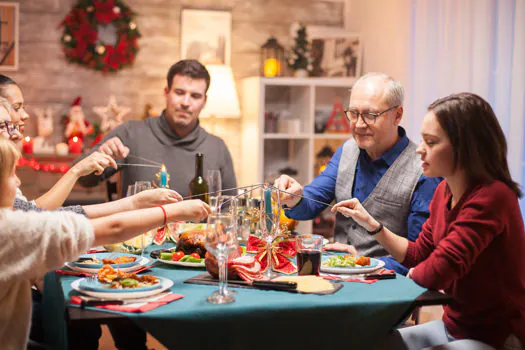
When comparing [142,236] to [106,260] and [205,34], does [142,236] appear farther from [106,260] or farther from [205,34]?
[205,34]

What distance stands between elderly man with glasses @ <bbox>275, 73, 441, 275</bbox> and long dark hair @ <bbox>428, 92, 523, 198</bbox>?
26.2 inches

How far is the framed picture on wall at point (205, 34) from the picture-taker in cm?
521

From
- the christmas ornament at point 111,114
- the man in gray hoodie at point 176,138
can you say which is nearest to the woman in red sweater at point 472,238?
the man in gray hoodie at point 176,138

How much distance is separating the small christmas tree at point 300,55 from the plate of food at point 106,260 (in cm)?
333

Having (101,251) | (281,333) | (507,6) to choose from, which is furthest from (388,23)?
(281,333)

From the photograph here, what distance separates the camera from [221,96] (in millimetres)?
4895

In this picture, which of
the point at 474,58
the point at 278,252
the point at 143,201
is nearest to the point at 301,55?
the point at 474,58

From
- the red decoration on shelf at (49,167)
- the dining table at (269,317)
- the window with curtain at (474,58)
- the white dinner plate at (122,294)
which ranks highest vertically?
the window with curtain at (474,58)

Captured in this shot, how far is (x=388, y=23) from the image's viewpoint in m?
4.80

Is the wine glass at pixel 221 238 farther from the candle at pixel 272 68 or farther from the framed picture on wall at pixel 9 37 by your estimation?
the framed picture on wall at pixel 9 37

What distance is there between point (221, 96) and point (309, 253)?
3171 millimetres

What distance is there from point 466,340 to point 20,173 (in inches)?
151

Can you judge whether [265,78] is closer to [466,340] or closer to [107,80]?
[107,80]

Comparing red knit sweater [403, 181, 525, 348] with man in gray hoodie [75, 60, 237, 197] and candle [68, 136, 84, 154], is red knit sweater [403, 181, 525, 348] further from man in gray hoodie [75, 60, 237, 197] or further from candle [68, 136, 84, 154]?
candle [68, 136, 84, 154]
